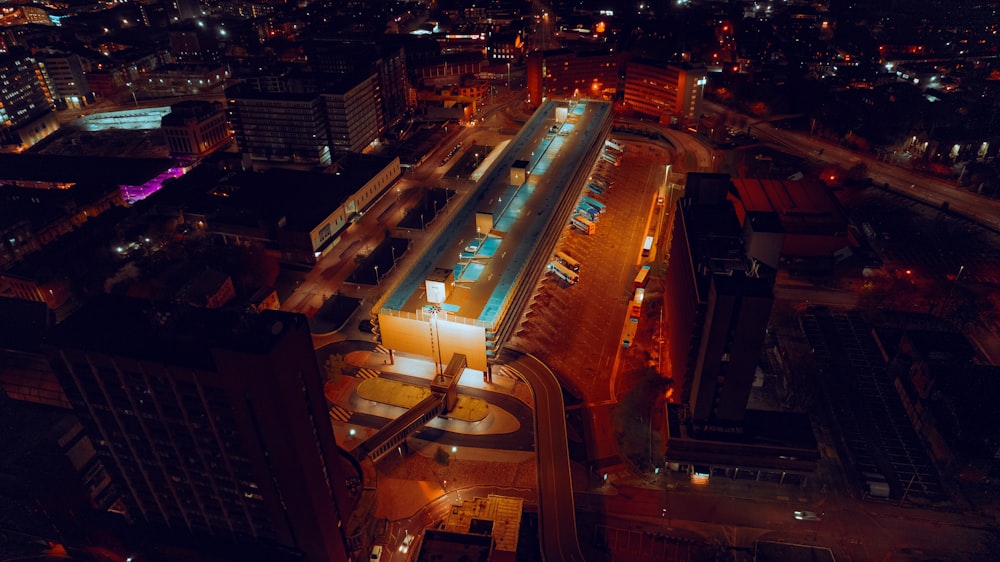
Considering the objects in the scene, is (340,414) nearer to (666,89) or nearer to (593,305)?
(593,305)

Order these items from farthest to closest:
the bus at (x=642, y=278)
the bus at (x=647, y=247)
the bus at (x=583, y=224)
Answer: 1. the bus at (x=583, y=224)
2. the bus at (x=647, y=247)
3. the bus at (x=642, y=278)

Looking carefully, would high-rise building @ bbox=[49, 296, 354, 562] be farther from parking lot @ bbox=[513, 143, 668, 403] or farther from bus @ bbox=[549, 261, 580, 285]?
bus @ bbox=[549, 261, 580, 285]

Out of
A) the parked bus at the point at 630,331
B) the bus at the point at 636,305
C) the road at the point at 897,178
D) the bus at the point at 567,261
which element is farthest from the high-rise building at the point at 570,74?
the parked bus at the point at 630,331

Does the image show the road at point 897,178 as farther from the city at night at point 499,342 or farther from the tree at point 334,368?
the tree at point 334,368

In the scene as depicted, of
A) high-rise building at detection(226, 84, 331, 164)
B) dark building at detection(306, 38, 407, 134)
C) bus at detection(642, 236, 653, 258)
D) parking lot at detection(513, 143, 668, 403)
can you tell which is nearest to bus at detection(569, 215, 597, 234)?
parking lot at detection(513, 143, 668, 403)

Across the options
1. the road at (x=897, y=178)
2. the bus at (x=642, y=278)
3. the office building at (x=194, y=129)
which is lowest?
the bus at (x=642, y=278)

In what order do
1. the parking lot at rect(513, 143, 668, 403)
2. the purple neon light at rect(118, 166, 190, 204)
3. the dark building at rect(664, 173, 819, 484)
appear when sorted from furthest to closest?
the purple neon light at rect(118, 166, 190, 204), the parking lot at rect(513, 143, 668, 403), the dark building at rect(664, 173, 819, 484)

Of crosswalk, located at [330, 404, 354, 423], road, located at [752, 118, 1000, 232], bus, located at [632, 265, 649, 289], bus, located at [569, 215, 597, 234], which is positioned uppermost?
road, located at [752, 118, 1000, 232]

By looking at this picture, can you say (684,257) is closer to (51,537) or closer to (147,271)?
(51,537)
